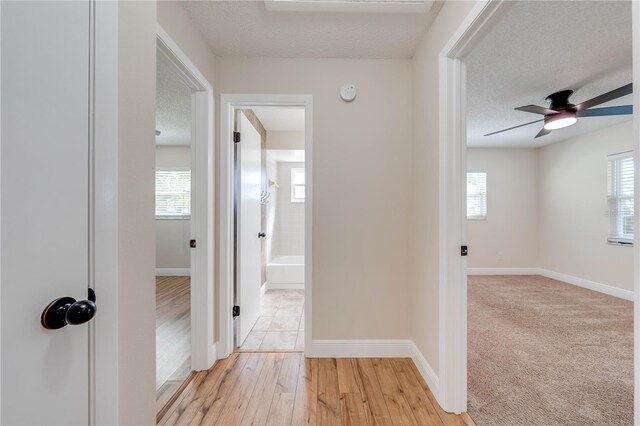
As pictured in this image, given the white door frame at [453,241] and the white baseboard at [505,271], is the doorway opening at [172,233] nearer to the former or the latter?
the white door frame at [453,241]

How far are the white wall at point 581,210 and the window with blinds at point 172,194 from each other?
6.74m

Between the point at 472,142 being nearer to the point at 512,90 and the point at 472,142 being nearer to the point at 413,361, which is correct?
the point at 512,90

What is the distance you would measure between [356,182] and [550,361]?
84.8 inches

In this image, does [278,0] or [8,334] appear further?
[278,0]

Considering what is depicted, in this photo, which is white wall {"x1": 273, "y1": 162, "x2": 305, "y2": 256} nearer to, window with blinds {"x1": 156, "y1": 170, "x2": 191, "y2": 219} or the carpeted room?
window with blinds {"x1": 156, "y1": 170, "x2": 191, "y2": 219}

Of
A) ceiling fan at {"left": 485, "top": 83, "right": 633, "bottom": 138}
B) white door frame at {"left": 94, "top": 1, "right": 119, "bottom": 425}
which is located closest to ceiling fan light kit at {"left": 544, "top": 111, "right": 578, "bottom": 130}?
ceiling fan at {"left": 485, "top": 83, "right": 633, "bottom": 138}

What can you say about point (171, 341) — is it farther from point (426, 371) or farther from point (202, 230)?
point (426, 371)

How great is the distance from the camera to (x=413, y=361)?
2045 millimetres

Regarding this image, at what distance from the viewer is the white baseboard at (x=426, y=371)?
5.37ft

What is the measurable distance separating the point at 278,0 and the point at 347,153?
109cm

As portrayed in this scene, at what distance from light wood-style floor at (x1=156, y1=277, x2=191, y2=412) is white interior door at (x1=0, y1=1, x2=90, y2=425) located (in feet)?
4.11

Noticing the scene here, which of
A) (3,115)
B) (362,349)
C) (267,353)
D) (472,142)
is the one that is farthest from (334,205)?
(472,142)

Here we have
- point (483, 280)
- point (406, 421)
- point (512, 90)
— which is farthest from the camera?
point (483, 280)

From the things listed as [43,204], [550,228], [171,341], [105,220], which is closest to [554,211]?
[550,228]
